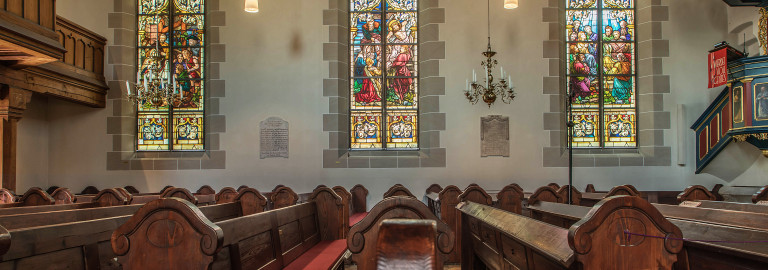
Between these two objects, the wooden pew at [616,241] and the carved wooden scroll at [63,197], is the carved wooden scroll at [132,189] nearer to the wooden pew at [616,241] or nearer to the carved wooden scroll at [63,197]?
the carved wooden scroll at [63,197]

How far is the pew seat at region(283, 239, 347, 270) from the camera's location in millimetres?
3377

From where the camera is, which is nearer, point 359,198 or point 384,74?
point 359,198

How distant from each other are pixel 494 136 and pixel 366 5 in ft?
10.2

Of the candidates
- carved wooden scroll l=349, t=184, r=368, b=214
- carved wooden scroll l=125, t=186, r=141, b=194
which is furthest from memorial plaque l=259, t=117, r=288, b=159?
carved wooden scroll l=125, t=186, r=141, b=194

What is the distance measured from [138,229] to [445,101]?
6.51m

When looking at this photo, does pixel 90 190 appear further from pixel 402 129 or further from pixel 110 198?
pixel 402 129

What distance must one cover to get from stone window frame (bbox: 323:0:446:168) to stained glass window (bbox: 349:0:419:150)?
8.5 inches

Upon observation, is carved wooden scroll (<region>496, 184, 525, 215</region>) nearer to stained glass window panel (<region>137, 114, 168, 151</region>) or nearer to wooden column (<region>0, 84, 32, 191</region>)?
stained glass window panel (<region>137, 114, 168, 151</region>)

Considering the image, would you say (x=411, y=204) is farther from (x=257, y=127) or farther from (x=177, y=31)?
(x=177, y=31)

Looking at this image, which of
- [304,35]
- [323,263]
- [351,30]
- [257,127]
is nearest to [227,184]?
[257,127]

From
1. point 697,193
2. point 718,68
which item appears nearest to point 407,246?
point 697,193

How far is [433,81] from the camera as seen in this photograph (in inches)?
334

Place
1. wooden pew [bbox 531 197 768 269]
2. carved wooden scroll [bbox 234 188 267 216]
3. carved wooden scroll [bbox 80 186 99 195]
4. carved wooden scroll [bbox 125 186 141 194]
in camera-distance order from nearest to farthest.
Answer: wooden pew [bbox 531 197 768 269] < carved wooden scroll [bbox 234 188 267 216] < carved wooden scroll [bbox 125 186 141 194] < carved wooden scroll [bbox 80 186 99 195]

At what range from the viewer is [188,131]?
8.78 meters
